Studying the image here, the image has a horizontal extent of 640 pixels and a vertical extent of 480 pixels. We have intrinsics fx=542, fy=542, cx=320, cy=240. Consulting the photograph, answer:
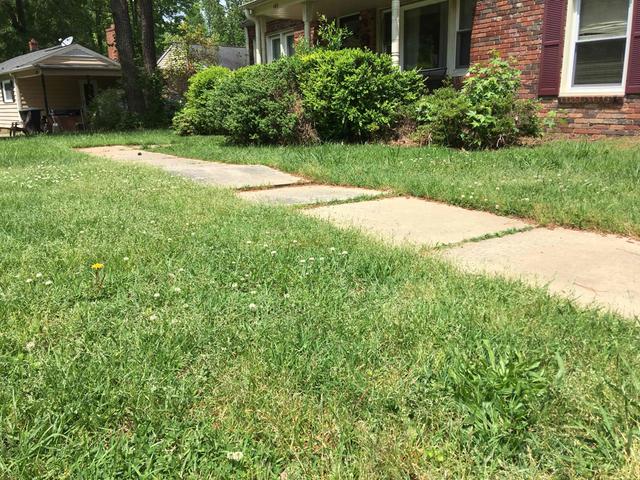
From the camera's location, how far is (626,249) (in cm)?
357

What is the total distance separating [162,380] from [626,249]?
307 cm

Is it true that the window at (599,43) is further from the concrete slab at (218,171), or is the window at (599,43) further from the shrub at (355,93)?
the concrete slab at (218,171)

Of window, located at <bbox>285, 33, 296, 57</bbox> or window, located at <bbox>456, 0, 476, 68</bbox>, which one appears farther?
window, located at <bbox>285, 33, 296, 57</bbox>

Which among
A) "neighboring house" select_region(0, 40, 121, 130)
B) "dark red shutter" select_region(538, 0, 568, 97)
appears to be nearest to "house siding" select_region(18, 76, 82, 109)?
"neighboring house" select_region(0, 40, 121, 130)

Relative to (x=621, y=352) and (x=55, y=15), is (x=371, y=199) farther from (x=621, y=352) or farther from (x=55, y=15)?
(x=55, y=15)

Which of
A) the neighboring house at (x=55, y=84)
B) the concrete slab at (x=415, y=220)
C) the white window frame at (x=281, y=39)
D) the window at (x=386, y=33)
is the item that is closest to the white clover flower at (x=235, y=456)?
the concrete slab at (x=415, y=220)

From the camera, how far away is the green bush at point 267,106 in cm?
947

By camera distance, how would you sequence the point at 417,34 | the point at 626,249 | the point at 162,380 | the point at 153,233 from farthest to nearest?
the point at 417,34
the point at 153,233
the point at 626,249
the point at 162,380

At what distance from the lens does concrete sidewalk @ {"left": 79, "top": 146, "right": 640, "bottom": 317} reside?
9.73 ft

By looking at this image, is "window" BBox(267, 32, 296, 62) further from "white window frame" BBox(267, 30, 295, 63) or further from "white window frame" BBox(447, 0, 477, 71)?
"white window frame" BBox(447, 0, 477, 71)

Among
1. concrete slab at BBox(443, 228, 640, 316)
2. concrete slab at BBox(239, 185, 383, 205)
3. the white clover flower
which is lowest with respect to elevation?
the white clover flower

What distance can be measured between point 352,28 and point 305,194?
1031 cm

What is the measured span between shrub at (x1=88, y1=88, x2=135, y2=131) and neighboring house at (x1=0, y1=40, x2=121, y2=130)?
3.28 meters

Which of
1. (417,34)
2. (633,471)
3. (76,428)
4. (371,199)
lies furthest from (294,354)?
(417,34)
